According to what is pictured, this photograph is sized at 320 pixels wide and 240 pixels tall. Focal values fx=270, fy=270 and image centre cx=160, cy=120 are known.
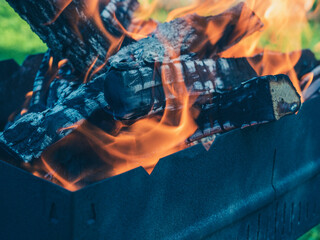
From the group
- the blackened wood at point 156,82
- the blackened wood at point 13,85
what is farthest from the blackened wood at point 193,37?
the blackened wood at point 13,85

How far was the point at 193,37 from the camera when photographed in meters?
1.52

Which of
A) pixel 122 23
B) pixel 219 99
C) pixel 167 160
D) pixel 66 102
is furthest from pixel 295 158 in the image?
pixel 122 23

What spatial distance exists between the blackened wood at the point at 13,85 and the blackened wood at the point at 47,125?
98 cm

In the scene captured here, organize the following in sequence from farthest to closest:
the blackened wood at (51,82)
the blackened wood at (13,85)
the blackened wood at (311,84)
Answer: the blackened wood at (13,85) → the blackened wood at (51,82) → the blackened wood at (311,84)

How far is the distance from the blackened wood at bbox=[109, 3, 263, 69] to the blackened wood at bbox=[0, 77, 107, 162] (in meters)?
0.26

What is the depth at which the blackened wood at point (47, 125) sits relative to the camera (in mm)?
1166

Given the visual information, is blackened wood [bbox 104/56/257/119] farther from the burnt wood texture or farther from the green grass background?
the green grass background

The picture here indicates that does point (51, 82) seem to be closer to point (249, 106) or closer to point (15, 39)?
point (249, 106)

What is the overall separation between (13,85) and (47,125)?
128 centimetres

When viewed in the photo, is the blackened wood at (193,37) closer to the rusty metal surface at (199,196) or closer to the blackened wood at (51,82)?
the blackened wood at (51,82)

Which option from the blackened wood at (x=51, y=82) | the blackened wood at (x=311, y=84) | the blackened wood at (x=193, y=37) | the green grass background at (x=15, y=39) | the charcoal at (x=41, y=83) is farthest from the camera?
the green grass background at (x=15, y=39)

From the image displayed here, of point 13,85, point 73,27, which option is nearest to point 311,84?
point 73,27

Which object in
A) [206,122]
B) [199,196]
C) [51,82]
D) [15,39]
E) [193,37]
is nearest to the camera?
[199,196]

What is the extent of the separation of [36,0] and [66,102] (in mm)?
623
